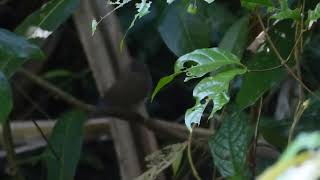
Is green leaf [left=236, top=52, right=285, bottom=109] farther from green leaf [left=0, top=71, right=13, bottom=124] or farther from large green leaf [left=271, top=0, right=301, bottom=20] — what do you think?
green leaf [left=0, top=71, right=13, bottom=124]

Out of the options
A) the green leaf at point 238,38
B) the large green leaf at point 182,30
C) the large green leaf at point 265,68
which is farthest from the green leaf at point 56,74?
the large green leaf at point 265,68

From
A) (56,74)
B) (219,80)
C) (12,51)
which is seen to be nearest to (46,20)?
(12,51)

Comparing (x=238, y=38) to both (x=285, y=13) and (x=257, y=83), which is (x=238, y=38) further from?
(x=285, y=13)

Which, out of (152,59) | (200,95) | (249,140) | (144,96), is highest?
(200,95)

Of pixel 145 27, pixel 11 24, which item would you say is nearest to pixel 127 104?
pixel 145 27

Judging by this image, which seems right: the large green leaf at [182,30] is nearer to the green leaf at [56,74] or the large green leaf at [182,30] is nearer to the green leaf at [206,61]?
the green leaf at [206,61]

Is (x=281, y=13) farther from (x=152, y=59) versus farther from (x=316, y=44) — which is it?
(x=152, y=59)

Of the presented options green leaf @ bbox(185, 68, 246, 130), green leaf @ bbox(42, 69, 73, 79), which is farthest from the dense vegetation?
green leaf @ bbox(42, 69, 73, 79)
